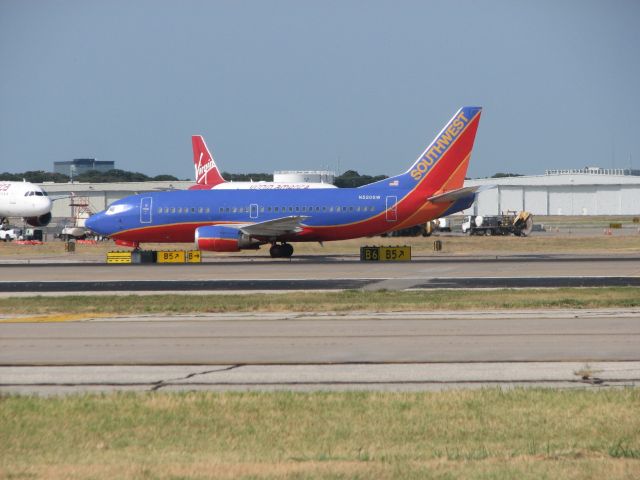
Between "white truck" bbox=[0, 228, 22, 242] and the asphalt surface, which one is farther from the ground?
"white truck" bbox=[0, 228, 22, 242]

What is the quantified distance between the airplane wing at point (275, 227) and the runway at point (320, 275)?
7.31 feet

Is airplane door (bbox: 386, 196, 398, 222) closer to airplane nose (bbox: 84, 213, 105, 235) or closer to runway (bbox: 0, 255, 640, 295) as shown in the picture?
runway (bbox: 0, 255, 640, 295)

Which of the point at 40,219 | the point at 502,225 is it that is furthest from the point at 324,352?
the point at 502,225

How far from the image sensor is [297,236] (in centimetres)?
5969

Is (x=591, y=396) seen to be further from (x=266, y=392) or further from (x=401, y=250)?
(x=401, y=250)

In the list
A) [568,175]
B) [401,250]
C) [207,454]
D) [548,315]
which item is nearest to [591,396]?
[207,454]

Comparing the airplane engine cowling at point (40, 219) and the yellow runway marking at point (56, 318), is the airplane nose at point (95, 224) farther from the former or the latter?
the airplane engine cowling at point (40, 219)

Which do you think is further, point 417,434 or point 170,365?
point 170,365

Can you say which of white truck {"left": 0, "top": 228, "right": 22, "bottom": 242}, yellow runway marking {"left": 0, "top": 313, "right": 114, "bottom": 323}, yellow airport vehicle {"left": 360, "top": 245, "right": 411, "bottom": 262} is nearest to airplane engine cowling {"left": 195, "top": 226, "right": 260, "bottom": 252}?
yellow airport vehicle {"left": 360, "top": 245, "right": 411, "bottom": 262}

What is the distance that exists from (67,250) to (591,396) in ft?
202

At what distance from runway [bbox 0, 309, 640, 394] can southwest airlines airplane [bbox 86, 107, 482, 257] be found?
29.7 m

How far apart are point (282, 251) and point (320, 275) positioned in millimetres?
14785

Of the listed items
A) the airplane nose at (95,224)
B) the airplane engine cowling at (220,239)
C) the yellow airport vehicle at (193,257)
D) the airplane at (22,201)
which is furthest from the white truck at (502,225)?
the airplane nose at (95,224)

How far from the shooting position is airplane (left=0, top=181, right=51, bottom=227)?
88.0 m
